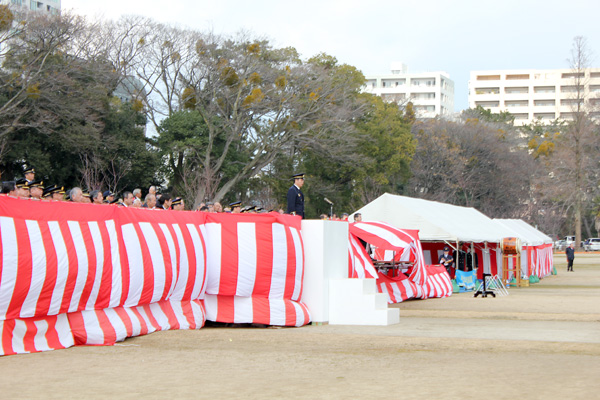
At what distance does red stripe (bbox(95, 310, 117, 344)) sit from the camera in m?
10.5

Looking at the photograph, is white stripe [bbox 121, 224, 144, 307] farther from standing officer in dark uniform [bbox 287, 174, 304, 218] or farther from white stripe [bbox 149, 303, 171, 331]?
standing officer in dark uniform [bbox 287, 174, 304, 218]

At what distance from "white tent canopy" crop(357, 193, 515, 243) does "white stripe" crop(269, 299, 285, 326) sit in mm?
10907

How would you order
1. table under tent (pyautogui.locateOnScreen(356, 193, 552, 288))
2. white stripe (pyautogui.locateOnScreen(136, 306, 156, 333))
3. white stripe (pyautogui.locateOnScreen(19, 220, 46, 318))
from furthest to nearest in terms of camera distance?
table under tent (pyautogui.locateOnScreen(356, 193, 552, 288)), white stripe (pyautogui.locateOnScreen(136, 306, 156, 333)), white stripe (pyautogui.locateOnScreen(19, 220, 46, 318))

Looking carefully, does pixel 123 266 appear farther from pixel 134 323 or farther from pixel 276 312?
pixel 276 312

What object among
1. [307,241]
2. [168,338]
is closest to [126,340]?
[168,338]

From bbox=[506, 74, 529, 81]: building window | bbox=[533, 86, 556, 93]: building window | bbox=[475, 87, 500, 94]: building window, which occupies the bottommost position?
bbox=[533, 86, 556, 93]: building window

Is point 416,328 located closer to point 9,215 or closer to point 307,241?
point 307,241

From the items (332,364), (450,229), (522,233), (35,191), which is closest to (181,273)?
(35,191)

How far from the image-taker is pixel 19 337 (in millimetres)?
9500

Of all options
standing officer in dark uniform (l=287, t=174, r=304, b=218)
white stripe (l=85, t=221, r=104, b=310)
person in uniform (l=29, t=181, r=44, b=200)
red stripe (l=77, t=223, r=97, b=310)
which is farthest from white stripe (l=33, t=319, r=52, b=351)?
standing officer in dark uniform (l=287, t=174, r=304, b=218)

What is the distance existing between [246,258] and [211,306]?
1037 mm

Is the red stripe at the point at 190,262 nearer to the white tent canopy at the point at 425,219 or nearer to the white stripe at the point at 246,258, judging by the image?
the white stripe at the point at 246,258

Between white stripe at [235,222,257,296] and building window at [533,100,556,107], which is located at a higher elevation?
building window at [533,100,556,107]

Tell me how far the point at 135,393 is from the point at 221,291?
19.5ft
